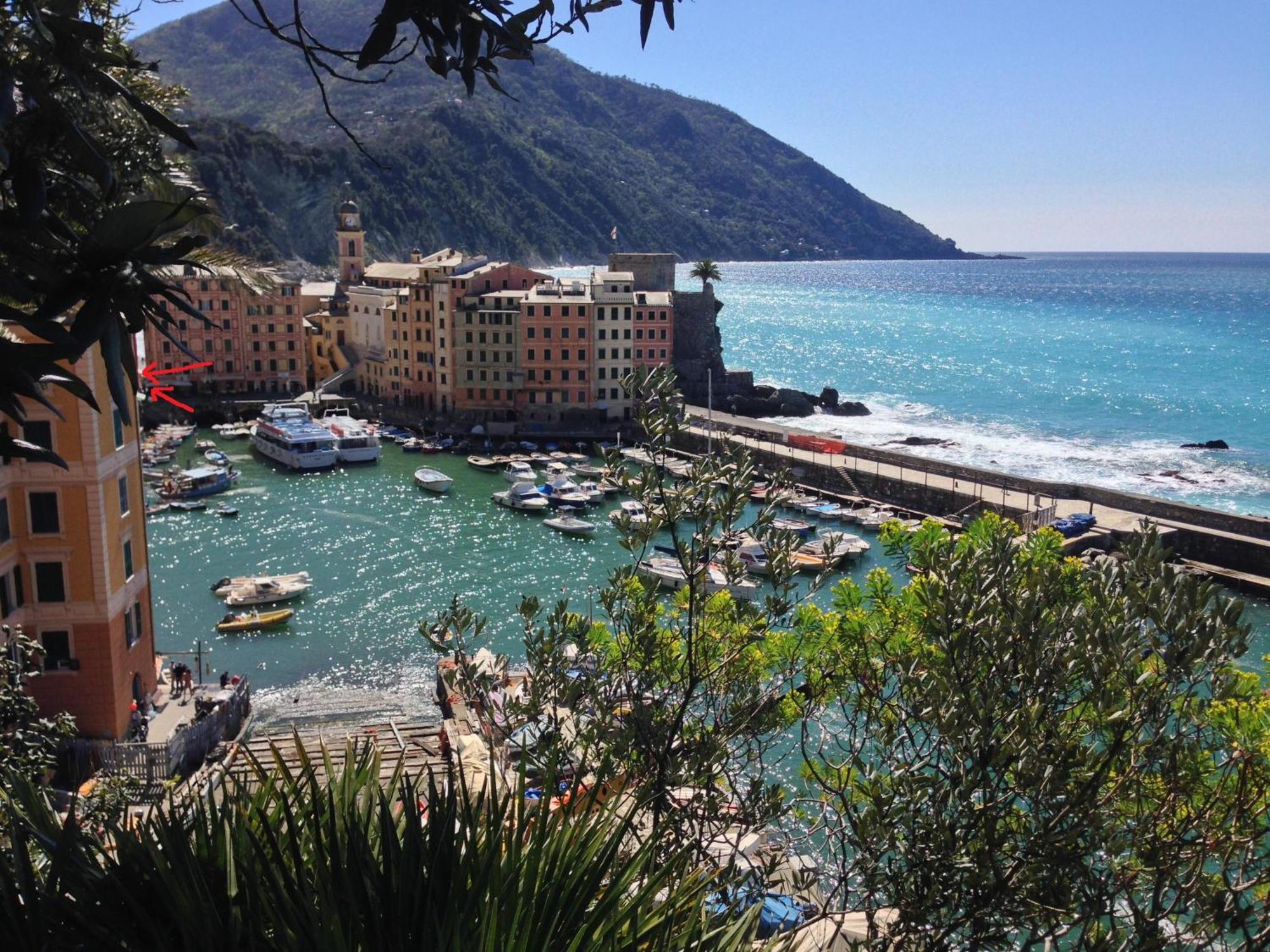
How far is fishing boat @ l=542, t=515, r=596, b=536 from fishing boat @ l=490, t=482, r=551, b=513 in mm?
1869

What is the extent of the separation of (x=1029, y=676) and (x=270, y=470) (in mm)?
43646

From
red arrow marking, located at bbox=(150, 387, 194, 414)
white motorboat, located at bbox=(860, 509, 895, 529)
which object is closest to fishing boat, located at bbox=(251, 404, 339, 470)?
red arrow marking, located at bbox=(150, 387, 194, 414)

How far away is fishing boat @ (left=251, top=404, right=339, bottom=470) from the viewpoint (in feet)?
152

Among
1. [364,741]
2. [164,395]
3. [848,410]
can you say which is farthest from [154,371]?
[848,410]

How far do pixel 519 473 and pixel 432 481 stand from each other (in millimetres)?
3118

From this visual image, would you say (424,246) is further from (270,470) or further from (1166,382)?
(270,470)

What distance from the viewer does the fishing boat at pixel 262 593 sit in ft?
94.1

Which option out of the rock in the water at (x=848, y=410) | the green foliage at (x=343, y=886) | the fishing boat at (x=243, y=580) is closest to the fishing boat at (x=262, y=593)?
the fishing boat at (x=243, y=580)

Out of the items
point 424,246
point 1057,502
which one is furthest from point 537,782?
point 424,246

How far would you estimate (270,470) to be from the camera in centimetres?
4606

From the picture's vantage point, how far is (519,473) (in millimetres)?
43281

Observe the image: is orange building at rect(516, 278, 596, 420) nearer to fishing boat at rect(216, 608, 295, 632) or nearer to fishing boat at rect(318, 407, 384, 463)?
fishing boat at rect(318, 407, 384, 463)

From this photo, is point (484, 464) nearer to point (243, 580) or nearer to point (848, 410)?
point (243, 580)

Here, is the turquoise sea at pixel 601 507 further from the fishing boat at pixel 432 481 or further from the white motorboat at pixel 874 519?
the white motorboat at pixel 874 519
